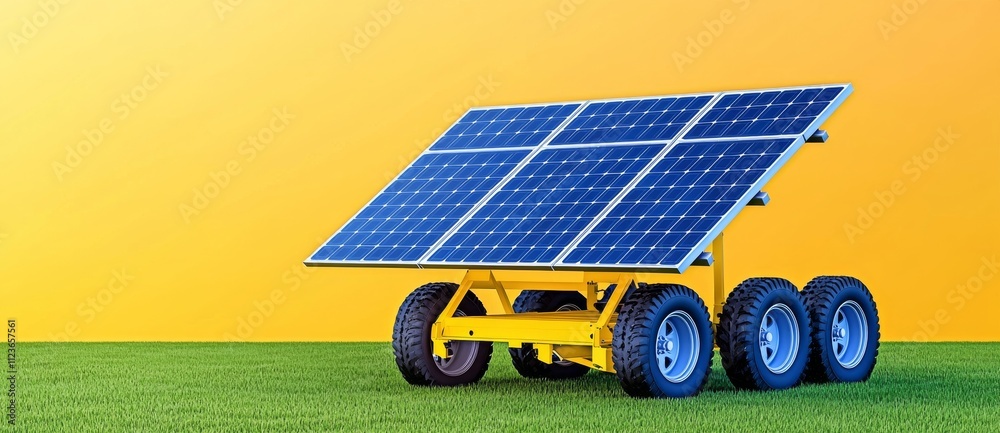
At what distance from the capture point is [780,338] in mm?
16188

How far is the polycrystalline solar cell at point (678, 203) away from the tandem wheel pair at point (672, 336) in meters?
0.70

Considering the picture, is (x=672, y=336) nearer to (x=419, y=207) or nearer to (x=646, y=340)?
(x=646, y=340)

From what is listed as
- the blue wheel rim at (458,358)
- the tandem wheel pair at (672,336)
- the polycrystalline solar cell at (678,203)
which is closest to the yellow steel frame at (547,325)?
the tandem wheel pair at (672,336)

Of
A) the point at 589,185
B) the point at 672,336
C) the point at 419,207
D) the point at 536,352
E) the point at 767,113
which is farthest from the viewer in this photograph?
the point at 536,352

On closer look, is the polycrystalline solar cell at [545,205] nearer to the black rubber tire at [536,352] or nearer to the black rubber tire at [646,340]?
the black rubber tire at [646,340]

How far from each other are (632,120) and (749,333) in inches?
122

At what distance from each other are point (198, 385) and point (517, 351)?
3.75 m

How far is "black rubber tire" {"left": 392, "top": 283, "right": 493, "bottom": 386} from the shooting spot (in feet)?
52.9

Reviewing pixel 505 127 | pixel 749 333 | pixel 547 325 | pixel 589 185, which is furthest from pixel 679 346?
pixel 505 127

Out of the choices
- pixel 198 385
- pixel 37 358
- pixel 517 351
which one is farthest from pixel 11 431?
pixel 37 358

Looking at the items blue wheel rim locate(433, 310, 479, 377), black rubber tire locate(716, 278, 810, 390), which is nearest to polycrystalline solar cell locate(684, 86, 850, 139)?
black rubber tire locate(716, 278, 810, 390)

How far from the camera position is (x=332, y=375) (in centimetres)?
1777

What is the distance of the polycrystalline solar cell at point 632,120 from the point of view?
1672 centimetres

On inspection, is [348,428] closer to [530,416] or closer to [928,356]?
[530,416]
